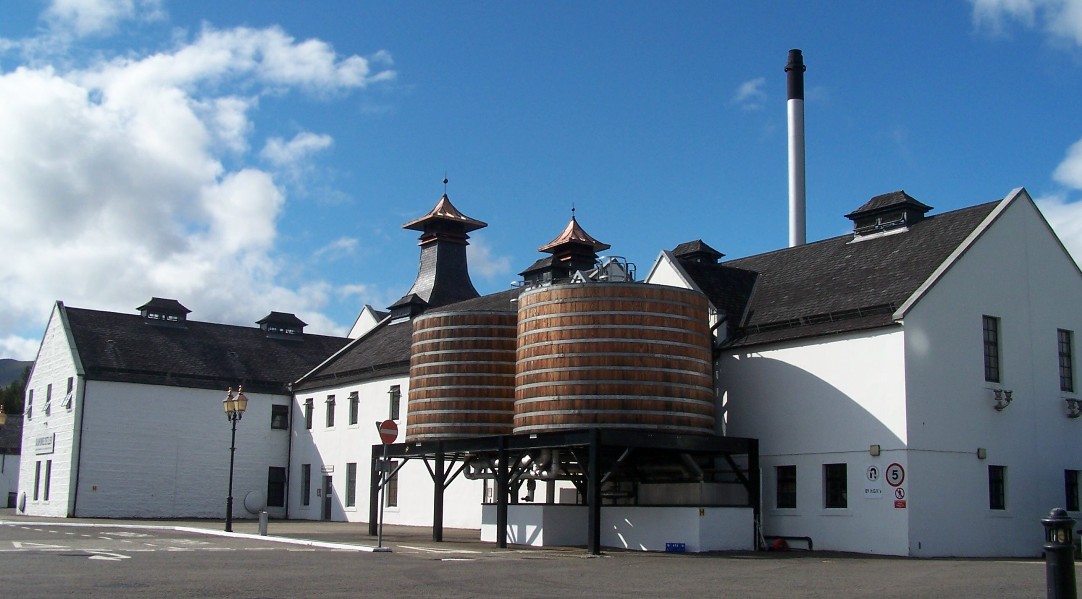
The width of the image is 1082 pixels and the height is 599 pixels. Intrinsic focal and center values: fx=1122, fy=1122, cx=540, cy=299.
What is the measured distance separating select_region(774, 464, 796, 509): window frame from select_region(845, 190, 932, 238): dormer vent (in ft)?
26.7

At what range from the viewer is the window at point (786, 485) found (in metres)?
29.8

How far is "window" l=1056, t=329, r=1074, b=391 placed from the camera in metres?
31.2

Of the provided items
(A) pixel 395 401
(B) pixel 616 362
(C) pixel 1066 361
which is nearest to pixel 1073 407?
(C) pixel 1066 361

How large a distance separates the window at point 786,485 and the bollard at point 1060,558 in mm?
19695

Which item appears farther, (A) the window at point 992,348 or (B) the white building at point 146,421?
(B) the white building at point 146,421

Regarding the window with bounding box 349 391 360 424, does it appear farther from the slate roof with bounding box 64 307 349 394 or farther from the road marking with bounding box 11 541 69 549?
the road marking with bounding box 11 541 69 549

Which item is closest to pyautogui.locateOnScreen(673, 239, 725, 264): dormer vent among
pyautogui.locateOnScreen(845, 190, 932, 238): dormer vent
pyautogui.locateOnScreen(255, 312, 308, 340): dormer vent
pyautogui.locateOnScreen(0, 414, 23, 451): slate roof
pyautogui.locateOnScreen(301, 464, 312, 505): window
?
pyautogui.locateOnScreen(845, 190, 932, 238): dormer vent

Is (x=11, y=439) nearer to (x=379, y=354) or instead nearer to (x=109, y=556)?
(x=379, y=354)

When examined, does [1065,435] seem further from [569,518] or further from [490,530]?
[490,530]

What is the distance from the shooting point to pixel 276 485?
5378 centimetres

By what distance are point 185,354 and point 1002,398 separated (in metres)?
38.8

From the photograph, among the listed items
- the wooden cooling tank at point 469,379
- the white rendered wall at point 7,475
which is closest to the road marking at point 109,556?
the wooden cooling tank at point 469,379

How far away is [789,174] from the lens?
152ft

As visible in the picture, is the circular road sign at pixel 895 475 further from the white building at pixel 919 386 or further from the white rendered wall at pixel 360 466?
the white rendered wall at pixel 360 466
